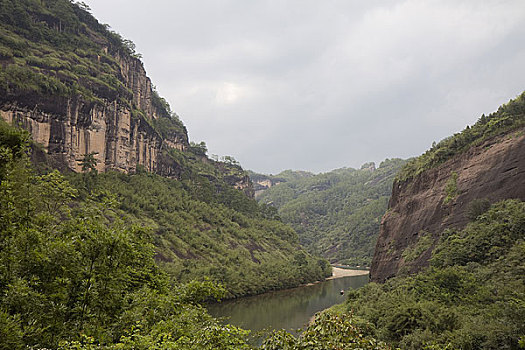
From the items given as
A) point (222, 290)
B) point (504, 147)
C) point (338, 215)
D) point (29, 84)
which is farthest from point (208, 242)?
point (338, 215)

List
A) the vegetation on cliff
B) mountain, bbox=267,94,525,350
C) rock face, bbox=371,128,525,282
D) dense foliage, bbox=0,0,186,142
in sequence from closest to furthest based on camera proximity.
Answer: the vegetation on cliff, mountain, bbox=267,94,525,350, rock face, bbox=371,128,525,282, dense foliage, bbox=0,0,186,142

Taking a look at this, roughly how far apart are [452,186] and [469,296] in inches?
634

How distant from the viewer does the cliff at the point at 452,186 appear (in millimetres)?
26672

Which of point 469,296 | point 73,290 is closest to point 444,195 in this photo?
point 469,296

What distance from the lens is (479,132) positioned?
32.7 m

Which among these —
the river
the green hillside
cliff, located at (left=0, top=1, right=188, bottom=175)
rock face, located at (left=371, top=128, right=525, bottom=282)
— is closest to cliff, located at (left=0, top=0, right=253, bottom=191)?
cliff, located at (left=0, top=1, right=188, bottom=175)

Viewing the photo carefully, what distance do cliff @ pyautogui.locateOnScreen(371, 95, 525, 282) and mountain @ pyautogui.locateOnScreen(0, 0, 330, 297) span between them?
27.3 m

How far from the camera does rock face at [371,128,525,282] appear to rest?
26.3 m

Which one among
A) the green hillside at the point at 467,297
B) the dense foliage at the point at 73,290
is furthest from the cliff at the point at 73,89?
the green hillside at the point at 467,297

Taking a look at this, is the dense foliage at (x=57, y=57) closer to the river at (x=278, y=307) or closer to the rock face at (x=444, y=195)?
the river at (x=278, y=307)

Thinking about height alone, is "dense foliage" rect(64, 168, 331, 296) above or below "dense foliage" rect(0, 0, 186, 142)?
below

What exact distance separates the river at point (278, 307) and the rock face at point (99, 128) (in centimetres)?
3659

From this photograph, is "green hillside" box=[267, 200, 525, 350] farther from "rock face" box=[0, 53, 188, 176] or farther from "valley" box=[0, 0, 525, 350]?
"rock face" box=[0, 53, 188, 176]

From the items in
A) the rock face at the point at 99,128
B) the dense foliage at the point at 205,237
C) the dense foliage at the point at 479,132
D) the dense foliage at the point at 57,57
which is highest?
the dense foliage at the point at 57,57
